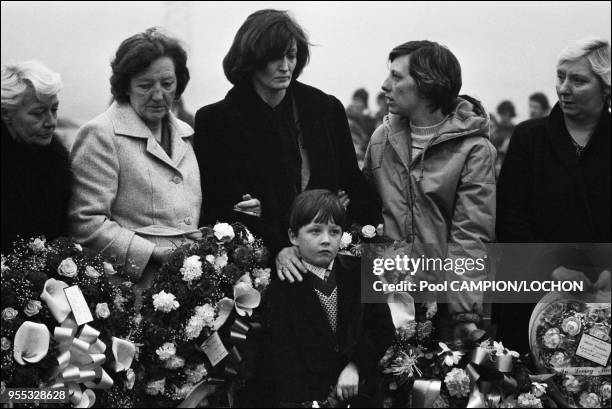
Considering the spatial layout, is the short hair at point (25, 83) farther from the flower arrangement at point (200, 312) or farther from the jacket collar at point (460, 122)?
the jacket collar at point (460, 122)

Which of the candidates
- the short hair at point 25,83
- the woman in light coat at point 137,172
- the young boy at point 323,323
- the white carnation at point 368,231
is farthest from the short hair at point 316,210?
the short hair at point 25,83

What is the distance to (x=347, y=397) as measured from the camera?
4848mm

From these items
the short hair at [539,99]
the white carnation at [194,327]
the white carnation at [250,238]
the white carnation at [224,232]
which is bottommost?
the short hair at [539,99]

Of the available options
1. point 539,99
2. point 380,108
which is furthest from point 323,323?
point 539,99

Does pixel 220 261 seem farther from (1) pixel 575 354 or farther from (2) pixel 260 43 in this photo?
(1) pixel 575 354

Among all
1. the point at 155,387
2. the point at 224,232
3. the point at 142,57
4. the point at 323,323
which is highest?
the point at 142,57

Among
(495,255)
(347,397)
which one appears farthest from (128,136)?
(495,255)

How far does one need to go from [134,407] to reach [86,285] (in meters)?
0.66

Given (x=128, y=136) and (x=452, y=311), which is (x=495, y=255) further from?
(x=128, y=136)

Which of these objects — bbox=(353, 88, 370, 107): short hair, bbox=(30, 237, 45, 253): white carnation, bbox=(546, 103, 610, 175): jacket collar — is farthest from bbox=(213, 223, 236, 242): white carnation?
bbox=(353, 88, 370, 107): short hair

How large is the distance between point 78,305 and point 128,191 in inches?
26.5

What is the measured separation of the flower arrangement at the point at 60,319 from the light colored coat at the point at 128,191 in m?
0.16

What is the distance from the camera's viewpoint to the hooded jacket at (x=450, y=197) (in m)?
5.21

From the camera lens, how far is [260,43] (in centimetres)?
512
